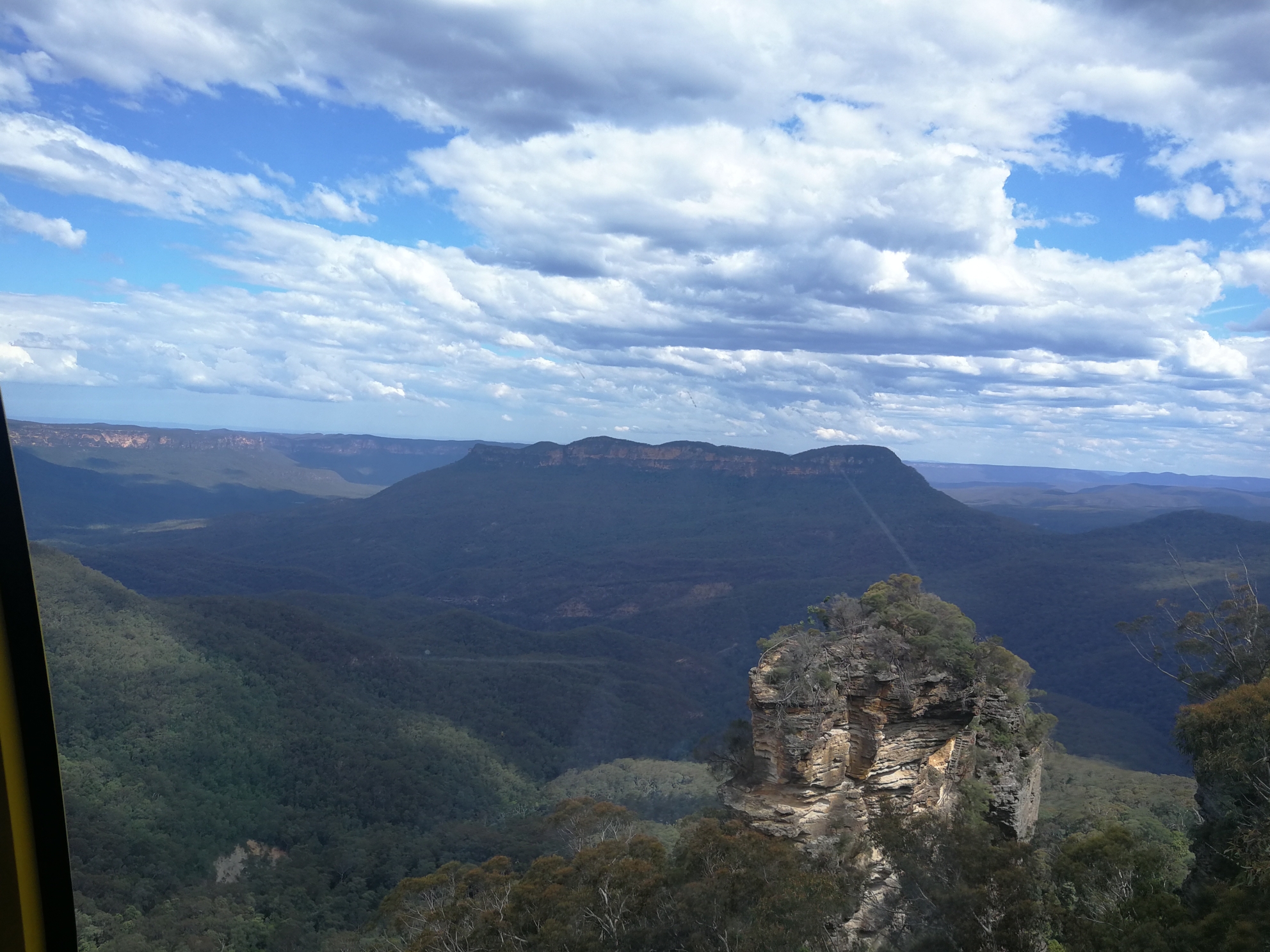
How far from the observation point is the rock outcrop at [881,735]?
2144cm

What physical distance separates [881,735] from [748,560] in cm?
11761

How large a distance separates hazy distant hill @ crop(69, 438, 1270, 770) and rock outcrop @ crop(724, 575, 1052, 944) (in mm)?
35348

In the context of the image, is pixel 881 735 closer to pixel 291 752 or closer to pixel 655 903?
pixel 655 903

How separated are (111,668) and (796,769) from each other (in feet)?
182

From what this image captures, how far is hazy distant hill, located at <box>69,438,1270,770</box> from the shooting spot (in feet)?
274

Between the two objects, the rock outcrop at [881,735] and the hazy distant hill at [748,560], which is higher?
the rock outcrop at [881,735]

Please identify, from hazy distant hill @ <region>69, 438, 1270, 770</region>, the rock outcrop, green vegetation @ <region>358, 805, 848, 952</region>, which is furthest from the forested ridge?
hazy distant hill @ <region>69, 438, 1270, 770</region>

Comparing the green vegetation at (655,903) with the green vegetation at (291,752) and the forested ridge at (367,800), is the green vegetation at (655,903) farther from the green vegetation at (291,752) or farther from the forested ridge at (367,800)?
the green vegetation at (291,752)

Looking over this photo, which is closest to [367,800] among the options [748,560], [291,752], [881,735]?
[291,752]

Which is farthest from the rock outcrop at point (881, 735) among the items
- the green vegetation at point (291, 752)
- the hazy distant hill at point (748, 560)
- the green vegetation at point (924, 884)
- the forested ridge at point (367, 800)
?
the hazy distant hill at point (748, 560)

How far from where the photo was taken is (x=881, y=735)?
22359 mm

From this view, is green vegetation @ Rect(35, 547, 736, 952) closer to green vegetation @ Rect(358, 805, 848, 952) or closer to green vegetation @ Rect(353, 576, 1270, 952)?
→ green vegetation @ Rect(358, 805, 848, 952)

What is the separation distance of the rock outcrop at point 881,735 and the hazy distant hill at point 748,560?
35.3 m

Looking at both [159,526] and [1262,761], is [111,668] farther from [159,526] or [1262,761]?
[159,526]
